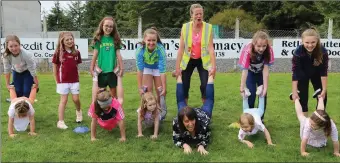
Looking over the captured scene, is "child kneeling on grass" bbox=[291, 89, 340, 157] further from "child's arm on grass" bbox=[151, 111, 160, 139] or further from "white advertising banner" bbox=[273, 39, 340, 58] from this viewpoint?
"white advertising banner" bbox=[273, 39, 340, 58]

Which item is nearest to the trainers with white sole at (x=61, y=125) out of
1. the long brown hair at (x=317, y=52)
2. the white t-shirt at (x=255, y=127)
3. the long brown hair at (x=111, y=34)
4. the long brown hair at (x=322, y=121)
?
the long brown hair at (x=111, y=34)

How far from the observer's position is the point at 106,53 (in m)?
5.98

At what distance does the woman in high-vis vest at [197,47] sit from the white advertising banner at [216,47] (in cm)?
717

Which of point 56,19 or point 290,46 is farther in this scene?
point 56,19

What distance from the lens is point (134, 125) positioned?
6188mm

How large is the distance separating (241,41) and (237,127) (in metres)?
7.77

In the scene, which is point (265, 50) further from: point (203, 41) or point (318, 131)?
point (318, 131)

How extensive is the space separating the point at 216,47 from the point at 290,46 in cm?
261

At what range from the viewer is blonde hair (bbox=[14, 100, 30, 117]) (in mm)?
5498

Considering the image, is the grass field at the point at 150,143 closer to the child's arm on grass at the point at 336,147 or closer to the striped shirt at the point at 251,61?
the child's arm on grass at the point at 336,147

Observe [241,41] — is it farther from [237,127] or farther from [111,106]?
[111,106]

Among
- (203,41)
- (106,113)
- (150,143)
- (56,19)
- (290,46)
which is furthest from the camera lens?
(56,19)

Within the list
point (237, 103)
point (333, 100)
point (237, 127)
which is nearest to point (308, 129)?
point (237, 127)

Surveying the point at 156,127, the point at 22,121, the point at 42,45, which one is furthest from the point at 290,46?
the point at 22,121
